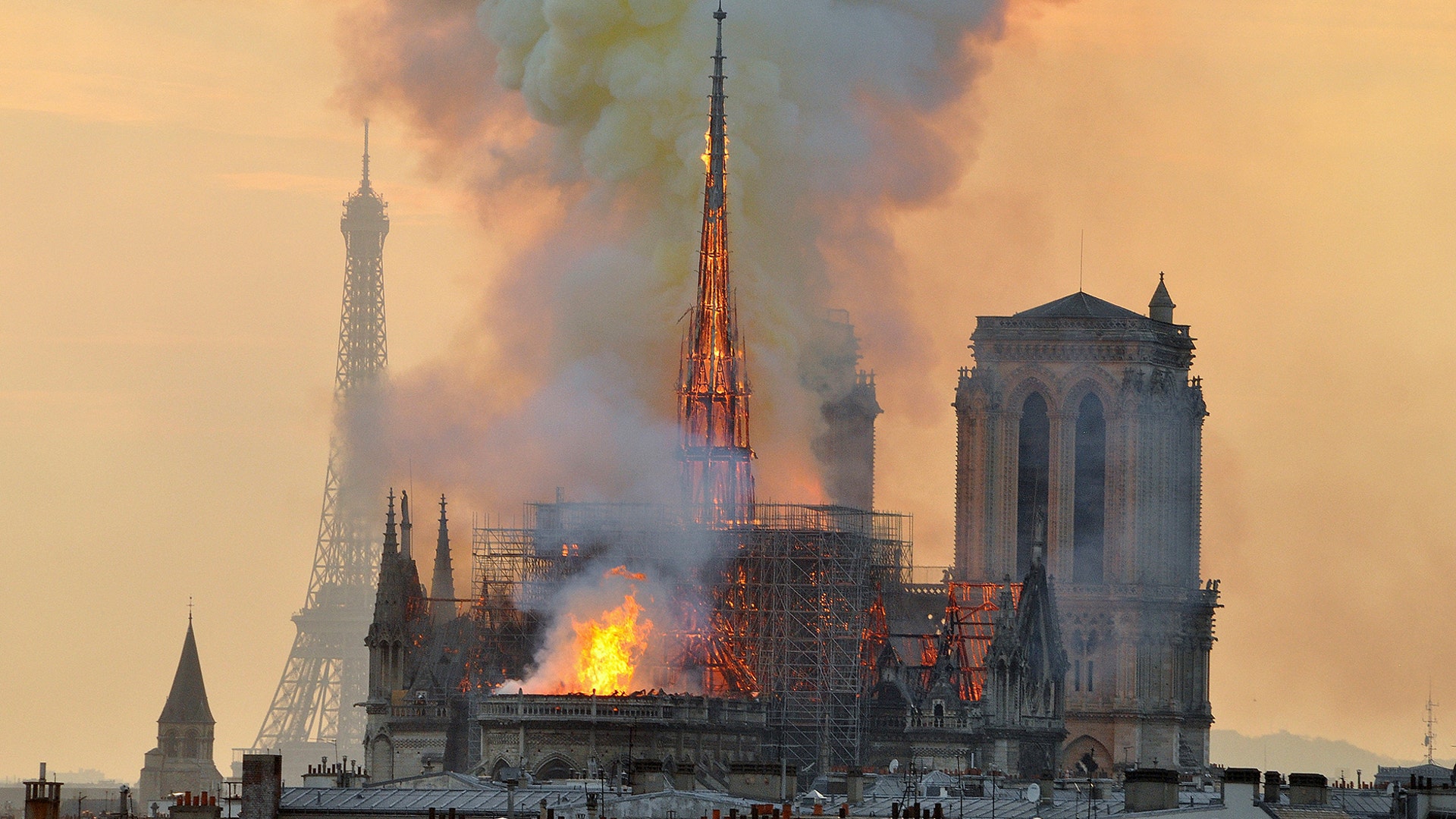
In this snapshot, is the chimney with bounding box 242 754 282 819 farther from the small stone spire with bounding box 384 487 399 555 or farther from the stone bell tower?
the stone bell tower

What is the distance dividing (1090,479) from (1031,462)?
260 centimetres

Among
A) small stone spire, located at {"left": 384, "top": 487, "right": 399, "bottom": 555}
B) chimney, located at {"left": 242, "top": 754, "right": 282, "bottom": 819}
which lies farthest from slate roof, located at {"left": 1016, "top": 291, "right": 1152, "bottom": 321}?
chimney, located at {"left": 242, "top": 754, "right": 282, "bottom": 819}

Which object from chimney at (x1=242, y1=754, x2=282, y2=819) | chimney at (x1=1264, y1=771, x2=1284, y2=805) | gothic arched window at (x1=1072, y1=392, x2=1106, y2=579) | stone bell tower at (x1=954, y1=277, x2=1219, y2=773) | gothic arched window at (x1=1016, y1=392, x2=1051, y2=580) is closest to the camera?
chimney at (x1=1264, y1=771, x2=1284, y2=805)

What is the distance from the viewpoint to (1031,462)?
185500mm

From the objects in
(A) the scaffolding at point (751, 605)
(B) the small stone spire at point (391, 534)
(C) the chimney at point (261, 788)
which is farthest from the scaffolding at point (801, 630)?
(C) the chimney at point (261, 788)

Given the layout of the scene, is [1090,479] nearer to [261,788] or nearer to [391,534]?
[391,534]

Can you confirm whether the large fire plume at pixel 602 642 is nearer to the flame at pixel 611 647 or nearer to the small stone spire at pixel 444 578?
the flame at pixel 611 647

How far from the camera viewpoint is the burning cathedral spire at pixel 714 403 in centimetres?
14862

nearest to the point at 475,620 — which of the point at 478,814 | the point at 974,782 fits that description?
the point at 974,782

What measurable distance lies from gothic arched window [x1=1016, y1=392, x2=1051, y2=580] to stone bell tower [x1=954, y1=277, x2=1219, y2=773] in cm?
6

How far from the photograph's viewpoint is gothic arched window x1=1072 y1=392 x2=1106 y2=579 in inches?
7283

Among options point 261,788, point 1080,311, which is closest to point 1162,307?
point 1080,311

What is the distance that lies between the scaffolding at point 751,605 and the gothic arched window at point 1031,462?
1454 inches

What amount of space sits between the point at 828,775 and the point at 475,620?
734 inches
